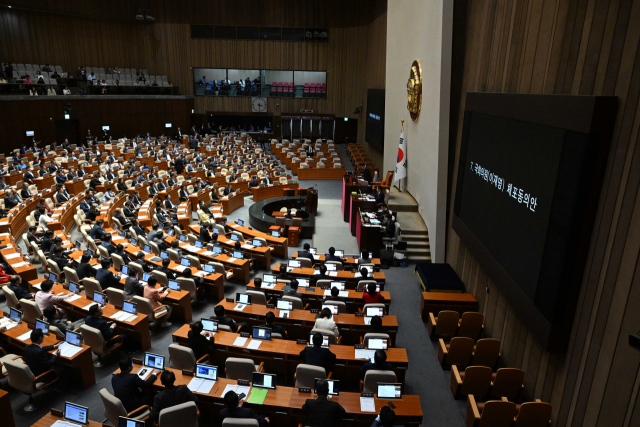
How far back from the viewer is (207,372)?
19.3 ft

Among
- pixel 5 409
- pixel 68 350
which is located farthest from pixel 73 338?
pixel 5 409

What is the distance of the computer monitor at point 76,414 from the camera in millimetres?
5004

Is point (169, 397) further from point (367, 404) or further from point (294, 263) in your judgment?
point (294, 263)

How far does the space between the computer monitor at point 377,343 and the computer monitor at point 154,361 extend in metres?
Answer: 3.07

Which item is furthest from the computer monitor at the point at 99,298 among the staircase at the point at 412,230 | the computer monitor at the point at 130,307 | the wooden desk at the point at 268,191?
the wooden desk at the point at 268,191

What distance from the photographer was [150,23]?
102 ft

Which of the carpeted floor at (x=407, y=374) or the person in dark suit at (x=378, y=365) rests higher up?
the person in dark suit at (x=378, y=365)

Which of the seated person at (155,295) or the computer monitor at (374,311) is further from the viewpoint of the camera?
the seated person at (155,295)

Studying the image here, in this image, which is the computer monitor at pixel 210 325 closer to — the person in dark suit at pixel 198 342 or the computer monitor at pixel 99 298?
the person in dark suit at pixel 198 342

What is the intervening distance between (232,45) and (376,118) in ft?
50.2

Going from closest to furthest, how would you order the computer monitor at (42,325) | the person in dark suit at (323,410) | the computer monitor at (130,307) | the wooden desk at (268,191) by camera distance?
1. the person in dark suit at (323,410)
2. the computer monitor at (42,325)
3. the computer monitor at (130,307)
4. the wooden desk at (268,191)

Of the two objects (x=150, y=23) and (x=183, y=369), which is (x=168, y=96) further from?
(x=183, y=369)

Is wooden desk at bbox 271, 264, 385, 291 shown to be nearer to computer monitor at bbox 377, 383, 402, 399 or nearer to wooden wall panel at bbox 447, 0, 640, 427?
wooden wall panel at bbox 447, 0, 640, 427

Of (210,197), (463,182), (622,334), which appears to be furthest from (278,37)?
(622,334)
